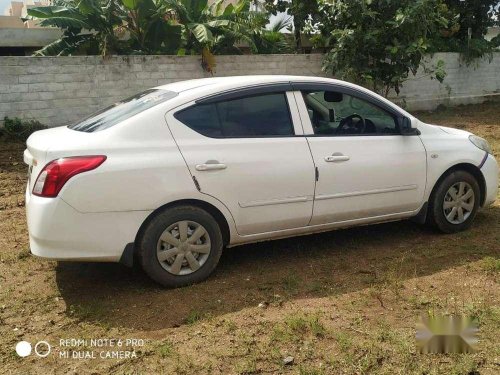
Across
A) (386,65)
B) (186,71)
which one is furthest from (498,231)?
(386,65)

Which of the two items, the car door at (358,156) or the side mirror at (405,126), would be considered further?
the side mirror at (405,126)

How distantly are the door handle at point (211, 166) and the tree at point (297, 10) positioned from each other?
395 inches

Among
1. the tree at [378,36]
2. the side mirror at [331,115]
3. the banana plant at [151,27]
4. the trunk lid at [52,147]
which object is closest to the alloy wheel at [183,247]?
the trunk lid at [52,147]

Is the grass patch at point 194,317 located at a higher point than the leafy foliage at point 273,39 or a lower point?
lower

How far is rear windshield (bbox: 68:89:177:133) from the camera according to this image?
12.4ft

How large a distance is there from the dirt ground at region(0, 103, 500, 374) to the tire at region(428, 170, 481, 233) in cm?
14

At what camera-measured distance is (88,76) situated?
912cm

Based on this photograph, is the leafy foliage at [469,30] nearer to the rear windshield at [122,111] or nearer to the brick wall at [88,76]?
the brick wall at [88,76]

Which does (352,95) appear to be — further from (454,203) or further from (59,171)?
(59,171)

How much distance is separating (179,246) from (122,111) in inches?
47.2

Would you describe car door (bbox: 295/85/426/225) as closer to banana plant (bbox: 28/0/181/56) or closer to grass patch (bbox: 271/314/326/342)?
grass patch (bbox: 271/314/326/342)
